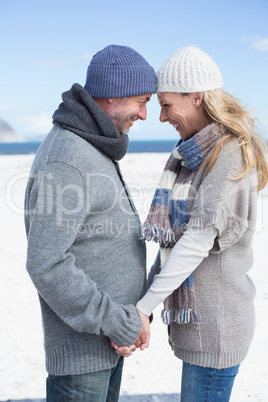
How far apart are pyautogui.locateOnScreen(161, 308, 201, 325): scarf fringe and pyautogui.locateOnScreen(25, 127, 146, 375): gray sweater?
146 millimetres

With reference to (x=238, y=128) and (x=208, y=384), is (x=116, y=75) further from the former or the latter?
(x=208, y=384)

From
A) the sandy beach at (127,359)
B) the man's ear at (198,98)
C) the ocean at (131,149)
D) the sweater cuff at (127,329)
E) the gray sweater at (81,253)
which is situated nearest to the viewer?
the gray sweater at (81,253)

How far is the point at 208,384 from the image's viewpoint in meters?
1.79

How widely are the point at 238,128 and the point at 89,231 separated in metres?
0.73

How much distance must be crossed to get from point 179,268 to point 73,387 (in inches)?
24.3

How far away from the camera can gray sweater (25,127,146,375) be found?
1.48m

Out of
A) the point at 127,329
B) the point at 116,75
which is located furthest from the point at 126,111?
the point at 127,329

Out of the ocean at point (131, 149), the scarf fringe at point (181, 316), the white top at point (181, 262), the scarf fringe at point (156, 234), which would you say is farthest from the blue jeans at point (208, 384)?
the ocean at point (131, 149)

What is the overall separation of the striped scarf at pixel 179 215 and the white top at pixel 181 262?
2.6 inches

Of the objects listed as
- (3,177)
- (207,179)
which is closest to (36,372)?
(207,179)

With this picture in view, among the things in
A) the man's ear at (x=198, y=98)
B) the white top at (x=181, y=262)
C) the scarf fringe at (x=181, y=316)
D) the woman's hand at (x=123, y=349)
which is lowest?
the woman's hand at (x=123, y=349)

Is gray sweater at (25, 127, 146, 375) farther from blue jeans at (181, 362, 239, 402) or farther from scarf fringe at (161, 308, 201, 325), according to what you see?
blue jeans at (181, 362, 239, 402)

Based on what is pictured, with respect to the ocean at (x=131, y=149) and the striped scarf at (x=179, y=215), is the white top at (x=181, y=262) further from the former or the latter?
the ocean at (x=131, y=149)

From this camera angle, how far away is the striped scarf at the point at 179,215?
5.80 ft
